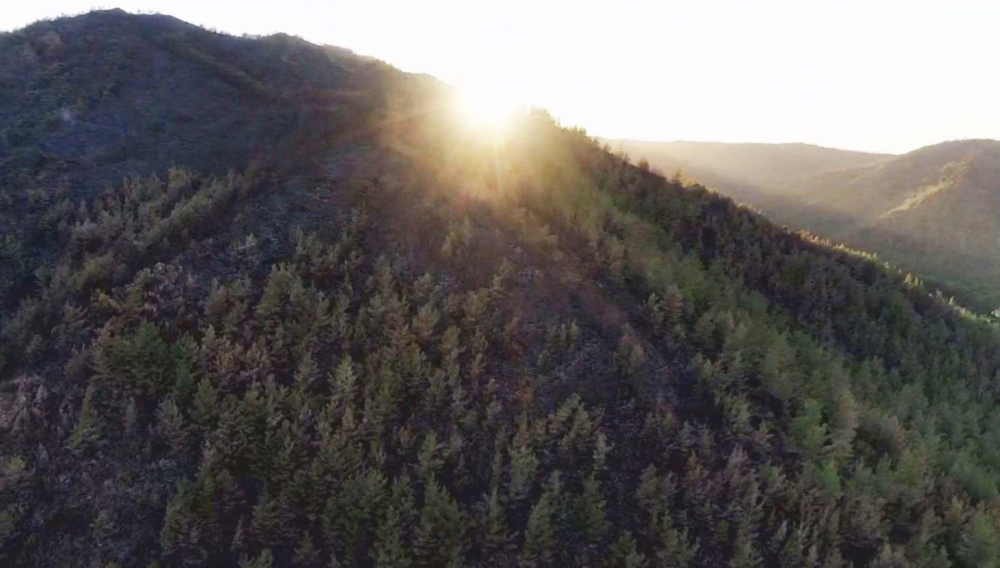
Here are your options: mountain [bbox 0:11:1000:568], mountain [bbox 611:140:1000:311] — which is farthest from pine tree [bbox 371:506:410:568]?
mountain [bbox 611:140:1000:311]

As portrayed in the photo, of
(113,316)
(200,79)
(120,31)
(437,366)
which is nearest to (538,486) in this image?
(437,366)

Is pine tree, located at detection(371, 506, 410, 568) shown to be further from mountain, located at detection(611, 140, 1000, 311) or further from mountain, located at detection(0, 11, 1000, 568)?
mountain, located at detection(611, 140, 1000, 311)

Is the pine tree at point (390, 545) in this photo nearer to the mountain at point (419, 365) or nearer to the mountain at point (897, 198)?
the mountain at point (419, 365)

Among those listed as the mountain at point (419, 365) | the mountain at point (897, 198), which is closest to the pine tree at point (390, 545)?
the mountain at point (419, 365)

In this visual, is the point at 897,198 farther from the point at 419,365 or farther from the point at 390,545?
the point at 390,545

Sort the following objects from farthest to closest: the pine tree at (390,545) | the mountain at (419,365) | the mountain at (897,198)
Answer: the mountain at (897,198)
the mountain at (419,365)
the pine tree at (390,545)

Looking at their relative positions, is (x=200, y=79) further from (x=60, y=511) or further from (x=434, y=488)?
(x=434, y=488)
